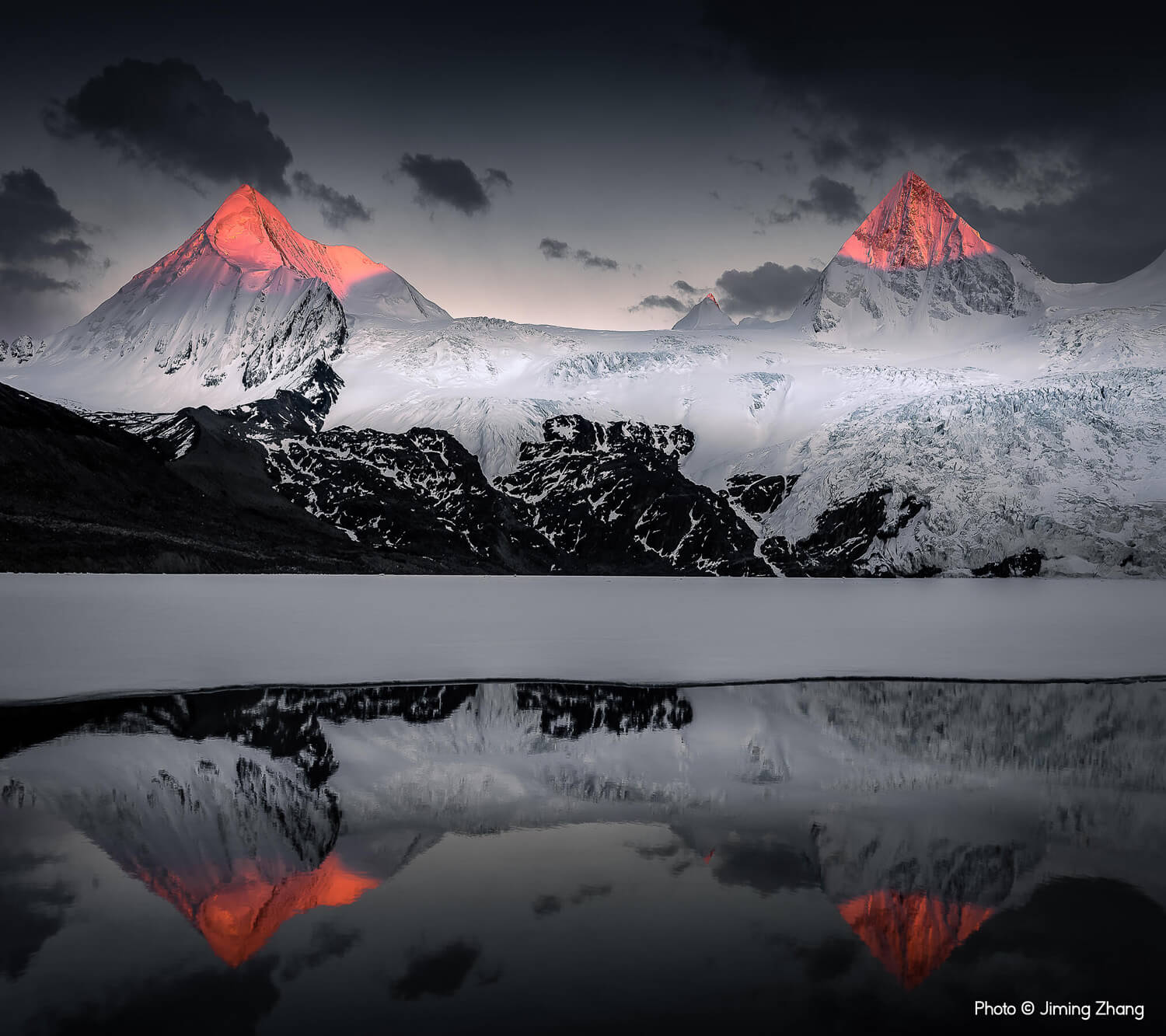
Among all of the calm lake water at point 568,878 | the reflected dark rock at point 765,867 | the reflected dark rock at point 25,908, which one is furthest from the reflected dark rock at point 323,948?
the reflected dark rock at point 765,867

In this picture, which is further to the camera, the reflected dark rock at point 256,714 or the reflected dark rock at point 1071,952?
the reflected dark rock at point 256,714

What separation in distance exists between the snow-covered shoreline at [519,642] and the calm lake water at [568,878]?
13382 mm

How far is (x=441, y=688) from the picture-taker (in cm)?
3756

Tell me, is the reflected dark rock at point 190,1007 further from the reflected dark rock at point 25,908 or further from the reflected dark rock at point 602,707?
the reflected dark rock at point 602,707

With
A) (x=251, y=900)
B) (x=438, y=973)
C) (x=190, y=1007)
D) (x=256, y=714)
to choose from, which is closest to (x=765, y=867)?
(x=438, y=973)

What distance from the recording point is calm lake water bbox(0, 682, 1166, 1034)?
38.1ft

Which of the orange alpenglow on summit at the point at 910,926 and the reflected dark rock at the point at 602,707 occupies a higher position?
the orange alpenglow on summit at the point at 910,926

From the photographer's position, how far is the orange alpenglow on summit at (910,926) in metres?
12.8

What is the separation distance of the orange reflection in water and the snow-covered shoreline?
2230cm

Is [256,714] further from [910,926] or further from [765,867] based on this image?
[910,926]

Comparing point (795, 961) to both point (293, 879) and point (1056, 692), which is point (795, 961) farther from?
point (1056, 692)

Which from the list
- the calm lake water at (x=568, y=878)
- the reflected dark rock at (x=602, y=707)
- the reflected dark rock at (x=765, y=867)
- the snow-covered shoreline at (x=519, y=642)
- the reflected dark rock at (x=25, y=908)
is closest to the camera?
the calm lake water at (x=568, y=878)

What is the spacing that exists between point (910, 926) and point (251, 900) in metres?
9.58

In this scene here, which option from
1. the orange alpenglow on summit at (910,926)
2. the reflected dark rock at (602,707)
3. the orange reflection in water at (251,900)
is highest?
the orange alpenglow on summit at (910,926)
